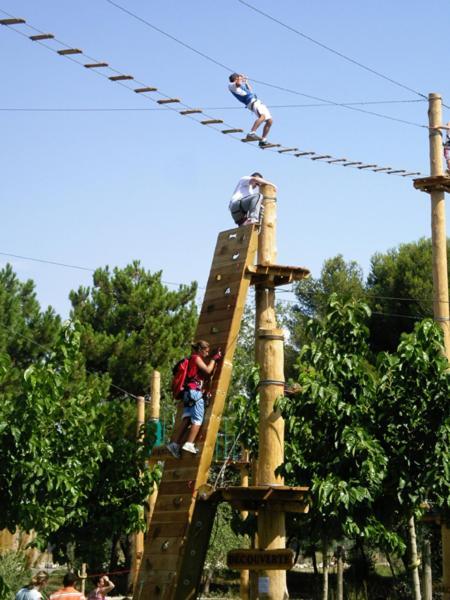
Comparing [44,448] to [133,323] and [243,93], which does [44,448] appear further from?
[133,323]

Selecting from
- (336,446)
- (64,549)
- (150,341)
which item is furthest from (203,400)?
(150,341)

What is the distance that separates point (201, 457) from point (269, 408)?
3.24 feet

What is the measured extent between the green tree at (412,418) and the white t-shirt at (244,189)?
2761 millimetres

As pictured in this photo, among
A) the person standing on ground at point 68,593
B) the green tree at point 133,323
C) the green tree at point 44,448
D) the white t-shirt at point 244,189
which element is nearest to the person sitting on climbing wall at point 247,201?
the white t-shirt at point 244,189

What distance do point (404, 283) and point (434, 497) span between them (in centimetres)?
2561

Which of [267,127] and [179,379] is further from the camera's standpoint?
[267,127]

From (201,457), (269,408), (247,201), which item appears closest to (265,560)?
(201,457)

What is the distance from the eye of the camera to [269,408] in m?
11.6

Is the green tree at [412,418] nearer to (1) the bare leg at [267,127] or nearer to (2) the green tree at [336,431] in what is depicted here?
(2) the green tree at [336,431]

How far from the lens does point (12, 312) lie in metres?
34.8

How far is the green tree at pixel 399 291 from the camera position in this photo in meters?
35.6

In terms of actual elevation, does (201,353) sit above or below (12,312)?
below

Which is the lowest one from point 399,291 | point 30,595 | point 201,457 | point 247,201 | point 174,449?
point 30,595

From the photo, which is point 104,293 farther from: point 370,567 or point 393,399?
point 393,399
